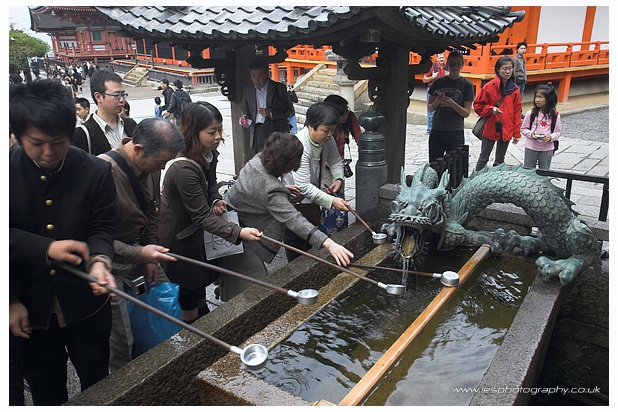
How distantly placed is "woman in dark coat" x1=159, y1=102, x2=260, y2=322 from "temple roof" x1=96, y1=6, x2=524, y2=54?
1.68 meters

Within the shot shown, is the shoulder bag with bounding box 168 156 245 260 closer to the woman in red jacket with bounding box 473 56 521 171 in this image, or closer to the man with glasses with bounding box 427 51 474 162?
the man with glasses with bounding box 427 51 474 162

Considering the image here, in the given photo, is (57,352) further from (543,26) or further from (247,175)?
(543,26)

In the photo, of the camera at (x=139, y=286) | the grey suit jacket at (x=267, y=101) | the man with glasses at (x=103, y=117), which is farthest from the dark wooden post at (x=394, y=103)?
the camera at (x=139, y=286)

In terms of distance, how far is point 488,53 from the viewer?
13.2 m

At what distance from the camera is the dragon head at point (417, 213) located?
136 inches

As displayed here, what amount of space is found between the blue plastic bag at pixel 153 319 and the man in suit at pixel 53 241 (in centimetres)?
43

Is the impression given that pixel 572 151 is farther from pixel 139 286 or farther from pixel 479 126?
pixel 139 286

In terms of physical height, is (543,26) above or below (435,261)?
above

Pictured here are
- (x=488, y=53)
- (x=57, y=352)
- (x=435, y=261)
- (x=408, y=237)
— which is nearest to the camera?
(x=57, y=352)

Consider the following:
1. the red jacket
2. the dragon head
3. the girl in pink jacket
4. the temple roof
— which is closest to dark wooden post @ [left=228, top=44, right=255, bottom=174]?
the temple roof

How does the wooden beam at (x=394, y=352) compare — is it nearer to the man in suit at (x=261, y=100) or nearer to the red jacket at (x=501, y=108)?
the man in suit at (x=261, y=100)

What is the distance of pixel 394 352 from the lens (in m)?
2.52

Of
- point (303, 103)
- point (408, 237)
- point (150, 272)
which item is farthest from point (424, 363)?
point (303, 103)
